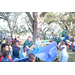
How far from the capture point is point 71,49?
775 cm

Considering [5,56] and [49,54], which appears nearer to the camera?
[5,56]

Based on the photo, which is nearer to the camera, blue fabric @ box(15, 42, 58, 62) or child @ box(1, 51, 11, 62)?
child @ box(1, 51, 11, 62)

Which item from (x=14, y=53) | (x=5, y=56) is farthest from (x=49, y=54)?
(x=5, y=56)

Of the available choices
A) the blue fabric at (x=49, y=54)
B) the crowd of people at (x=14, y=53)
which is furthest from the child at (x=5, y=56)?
the blue fabric at (x=49, y=54)

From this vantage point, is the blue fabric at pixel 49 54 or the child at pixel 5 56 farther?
the blue fabric at pixel 49 54

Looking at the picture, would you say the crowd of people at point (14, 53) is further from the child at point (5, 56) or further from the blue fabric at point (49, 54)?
the blue fabric at point (49, 54)

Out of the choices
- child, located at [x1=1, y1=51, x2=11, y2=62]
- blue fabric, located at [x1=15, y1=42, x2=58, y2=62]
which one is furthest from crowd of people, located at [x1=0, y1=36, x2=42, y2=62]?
blue fabric, located at [x1=15, y1=42, x2=58, y2=62]

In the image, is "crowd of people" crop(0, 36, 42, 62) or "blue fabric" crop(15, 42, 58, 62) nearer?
"crowd of people" crop(0, 36, 42, 62)

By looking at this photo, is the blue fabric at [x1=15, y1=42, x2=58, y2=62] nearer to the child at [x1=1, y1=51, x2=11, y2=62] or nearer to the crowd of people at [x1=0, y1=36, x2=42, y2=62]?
the crowd of people at [x1=0, y1=36, x2=42, y2=62]

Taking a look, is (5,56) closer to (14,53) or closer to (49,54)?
(14,53)
